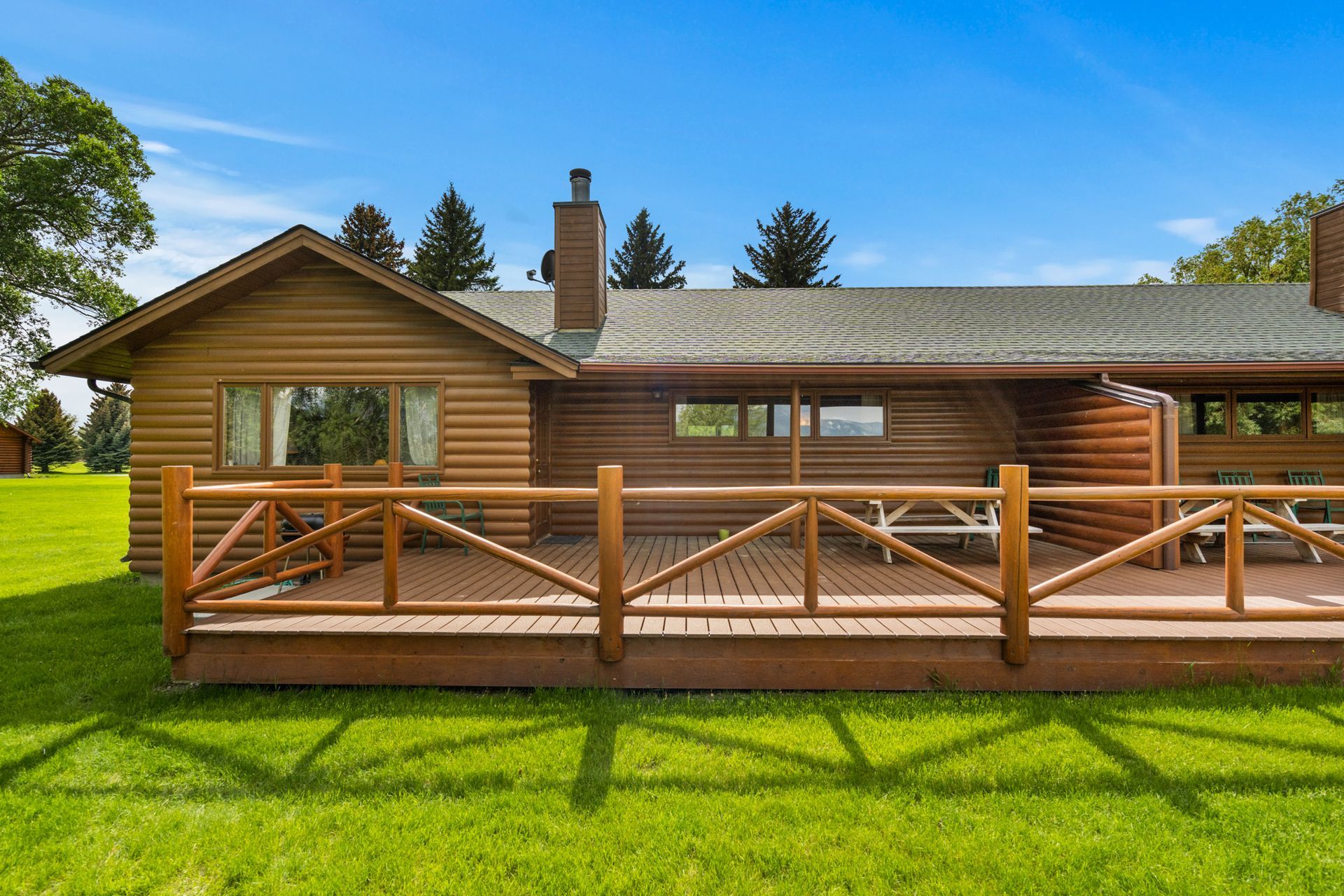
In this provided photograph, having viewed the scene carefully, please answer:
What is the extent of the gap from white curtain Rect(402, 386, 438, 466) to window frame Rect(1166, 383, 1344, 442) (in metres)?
9.77

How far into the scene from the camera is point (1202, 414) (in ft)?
25.7

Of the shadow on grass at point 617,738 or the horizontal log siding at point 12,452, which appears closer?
the shadow on grass at point 617,738

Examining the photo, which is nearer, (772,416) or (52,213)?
(772,416)

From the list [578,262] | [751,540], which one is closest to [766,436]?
[578,262]

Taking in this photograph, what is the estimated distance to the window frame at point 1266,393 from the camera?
7.68 metres

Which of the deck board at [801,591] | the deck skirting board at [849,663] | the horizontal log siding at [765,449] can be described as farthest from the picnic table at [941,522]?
the deck skirting board at [849,663]

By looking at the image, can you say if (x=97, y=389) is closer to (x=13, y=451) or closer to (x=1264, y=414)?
(x=1264, y=414)

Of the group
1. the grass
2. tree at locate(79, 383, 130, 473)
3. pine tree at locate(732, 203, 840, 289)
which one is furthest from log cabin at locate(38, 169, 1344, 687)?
tree at locate(79, 383, 130, 473)

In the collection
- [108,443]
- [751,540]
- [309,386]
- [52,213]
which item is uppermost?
[52,213]

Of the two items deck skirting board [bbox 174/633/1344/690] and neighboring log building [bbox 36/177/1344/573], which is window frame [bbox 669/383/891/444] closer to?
neighboring log building [bbox 36/177/1344/573]

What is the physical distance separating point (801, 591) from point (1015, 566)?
1.62 metres

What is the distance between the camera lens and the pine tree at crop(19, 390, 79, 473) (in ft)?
123

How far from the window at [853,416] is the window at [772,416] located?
0.20 m

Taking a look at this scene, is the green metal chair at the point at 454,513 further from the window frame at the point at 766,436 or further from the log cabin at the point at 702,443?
the window frame at the point at 766,436
